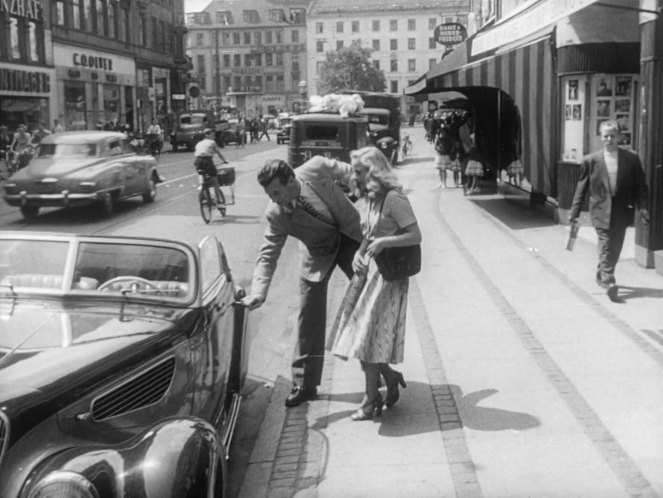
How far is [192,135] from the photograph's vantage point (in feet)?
159

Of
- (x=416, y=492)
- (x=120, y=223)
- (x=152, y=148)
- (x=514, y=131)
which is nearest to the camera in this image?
(x=416, y=492)

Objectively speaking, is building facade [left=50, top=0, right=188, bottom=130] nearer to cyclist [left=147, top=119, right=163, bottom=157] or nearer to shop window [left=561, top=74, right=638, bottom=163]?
cyclist [left=147, top=119, right=163, bottom=157]

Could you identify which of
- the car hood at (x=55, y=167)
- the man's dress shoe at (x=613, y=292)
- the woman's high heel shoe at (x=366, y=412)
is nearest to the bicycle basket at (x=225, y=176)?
the car hood at (x=55, y=167)

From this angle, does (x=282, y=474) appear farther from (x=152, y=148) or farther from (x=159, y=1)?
(x=159, y=1)

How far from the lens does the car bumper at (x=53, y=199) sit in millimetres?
17672

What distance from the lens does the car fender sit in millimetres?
3537

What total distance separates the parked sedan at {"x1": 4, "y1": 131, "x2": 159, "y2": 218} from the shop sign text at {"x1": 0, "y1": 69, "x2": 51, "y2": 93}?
2177 cm

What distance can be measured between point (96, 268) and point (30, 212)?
1406 cm

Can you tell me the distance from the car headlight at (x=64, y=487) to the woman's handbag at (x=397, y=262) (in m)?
2.78

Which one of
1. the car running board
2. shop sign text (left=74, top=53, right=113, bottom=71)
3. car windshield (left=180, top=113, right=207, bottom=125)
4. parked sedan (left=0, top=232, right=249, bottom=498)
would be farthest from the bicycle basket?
shop sign text (left=74, top=53, right=113, bottom=71)

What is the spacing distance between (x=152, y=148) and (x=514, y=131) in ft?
84.9

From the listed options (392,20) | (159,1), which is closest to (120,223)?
(159,1)

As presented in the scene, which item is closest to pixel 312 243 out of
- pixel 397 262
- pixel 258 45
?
pixel 397 262

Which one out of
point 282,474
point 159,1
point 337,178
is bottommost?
point 282,474
